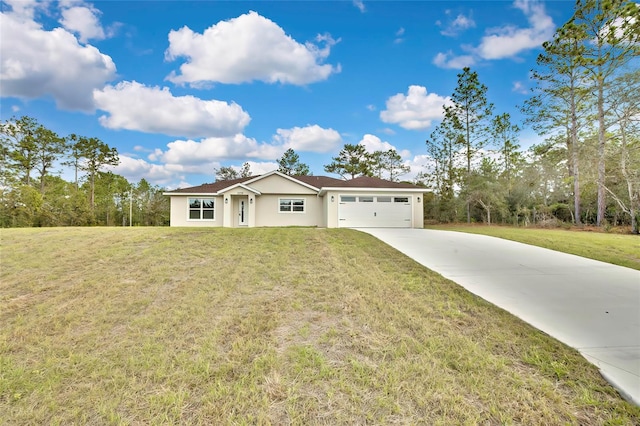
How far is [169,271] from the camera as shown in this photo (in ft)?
21.6

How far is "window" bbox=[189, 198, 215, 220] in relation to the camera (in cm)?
1928

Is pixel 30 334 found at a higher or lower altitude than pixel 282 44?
lower

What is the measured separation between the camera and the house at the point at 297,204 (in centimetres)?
1797

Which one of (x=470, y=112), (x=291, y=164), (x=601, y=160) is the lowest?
(x=601, y=160)

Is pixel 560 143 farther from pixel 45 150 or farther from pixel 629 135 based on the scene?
pixel 45 150

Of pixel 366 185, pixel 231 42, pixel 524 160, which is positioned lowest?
pixel 366 185

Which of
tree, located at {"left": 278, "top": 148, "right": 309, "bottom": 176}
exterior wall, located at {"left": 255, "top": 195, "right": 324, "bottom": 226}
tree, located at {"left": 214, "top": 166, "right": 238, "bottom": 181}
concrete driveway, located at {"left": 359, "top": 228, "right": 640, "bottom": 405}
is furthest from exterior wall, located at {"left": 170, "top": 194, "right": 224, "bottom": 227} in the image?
tree, located at {"left": 214, "top": 166, "right": 238, "bottom": 181}

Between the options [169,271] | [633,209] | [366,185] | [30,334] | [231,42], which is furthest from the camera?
[366,185]

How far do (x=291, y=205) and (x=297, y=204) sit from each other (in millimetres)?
400

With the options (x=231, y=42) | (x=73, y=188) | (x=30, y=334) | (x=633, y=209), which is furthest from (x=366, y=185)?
(x=73, y=188)

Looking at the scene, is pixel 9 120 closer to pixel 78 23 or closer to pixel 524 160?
pixel 78 23

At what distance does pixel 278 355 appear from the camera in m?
3.22

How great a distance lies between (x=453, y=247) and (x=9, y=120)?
3651 cm

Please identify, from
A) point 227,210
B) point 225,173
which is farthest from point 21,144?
point 227,210
